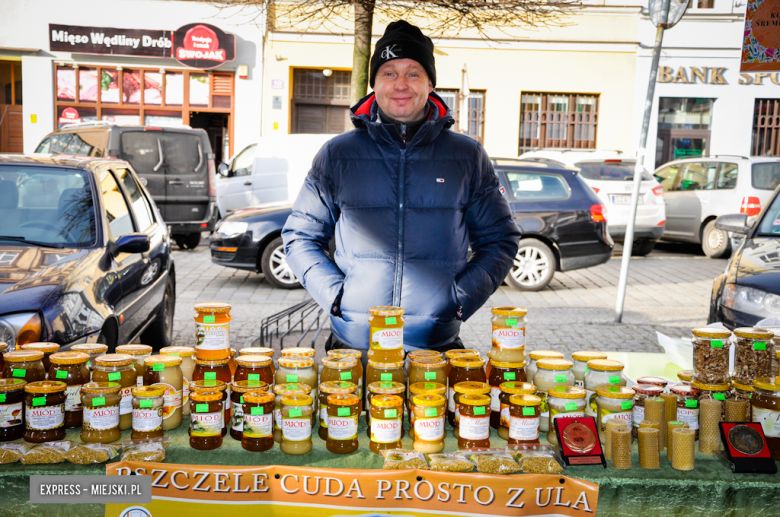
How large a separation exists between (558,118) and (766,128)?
20.3ft

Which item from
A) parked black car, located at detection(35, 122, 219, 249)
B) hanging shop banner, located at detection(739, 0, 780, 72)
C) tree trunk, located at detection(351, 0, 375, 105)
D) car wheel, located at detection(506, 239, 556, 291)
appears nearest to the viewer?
hanging shop banner, located at detection(739, 0, 780, 72)

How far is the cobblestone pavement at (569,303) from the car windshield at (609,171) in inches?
63.0

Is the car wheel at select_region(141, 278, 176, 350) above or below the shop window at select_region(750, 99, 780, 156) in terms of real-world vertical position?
below

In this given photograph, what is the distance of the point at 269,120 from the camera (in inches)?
791

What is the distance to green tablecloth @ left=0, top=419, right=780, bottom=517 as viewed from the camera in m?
2.36

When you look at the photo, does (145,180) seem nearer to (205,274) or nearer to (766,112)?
(205,274)

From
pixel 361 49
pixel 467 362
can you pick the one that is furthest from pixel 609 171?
pixel 467 362

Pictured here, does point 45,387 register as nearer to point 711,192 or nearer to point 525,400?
point 525,400

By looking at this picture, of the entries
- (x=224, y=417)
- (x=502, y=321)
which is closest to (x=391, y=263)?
(x=502, y=321)

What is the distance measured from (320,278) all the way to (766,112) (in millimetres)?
21608

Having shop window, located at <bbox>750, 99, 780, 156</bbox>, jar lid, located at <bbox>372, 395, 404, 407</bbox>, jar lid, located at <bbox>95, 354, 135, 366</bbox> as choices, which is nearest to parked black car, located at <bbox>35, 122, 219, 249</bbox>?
jar lid, located at <bbox>95, 354, 135, 366</bbox>

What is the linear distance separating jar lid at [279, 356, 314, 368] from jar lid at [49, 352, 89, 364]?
2.37 ft

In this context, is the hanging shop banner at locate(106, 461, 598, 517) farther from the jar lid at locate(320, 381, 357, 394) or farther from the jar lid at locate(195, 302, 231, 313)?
the jar lid at locate(195, 302, 231, 313)

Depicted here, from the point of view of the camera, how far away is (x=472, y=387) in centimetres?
258
